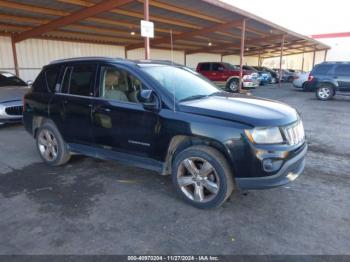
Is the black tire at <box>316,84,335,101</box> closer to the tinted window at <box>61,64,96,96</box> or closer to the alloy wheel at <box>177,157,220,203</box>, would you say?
the alloy wheel at <box>177,157,220,203</box>

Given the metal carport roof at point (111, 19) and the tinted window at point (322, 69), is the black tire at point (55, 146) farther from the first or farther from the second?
the tinted window at point (322, 69)

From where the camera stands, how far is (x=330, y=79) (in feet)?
43.8

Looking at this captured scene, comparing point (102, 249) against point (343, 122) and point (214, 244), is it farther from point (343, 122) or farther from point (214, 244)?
point (343, 122)

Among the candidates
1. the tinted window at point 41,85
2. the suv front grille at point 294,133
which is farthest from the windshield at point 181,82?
the tinted window at point 41,85

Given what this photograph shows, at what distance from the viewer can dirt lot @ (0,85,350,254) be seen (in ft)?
8.41

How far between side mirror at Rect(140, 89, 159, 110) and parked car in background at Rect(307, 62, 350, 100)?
12854 mm

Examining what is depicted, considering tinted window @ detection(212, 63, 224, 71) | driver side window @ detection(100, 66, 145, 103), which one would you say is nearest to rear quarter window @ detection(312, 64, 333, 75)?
tinted window @ detection(212, 63, 224, 71)

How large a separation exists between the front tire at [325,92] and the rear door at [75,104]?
13126 mm

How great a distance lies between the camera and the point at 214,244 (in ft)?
8.48

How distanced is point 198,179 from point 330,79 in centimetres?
1300

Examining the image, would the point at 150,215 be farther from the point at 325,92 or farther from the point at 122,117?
the point at 325,92

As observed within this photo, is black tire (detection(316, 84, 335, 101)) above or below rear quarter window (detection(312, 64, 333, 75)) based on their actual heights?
below

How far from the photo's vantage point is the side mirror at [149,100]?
127 inches

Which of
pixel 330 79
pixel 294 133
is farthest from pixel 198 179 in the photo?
pixel 330 79
